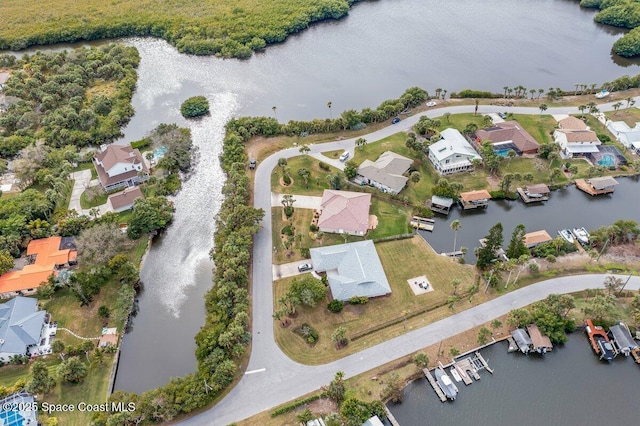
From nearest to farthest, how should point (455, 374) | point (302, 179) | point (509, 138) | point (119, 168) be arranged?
1. point (455, 374)
2. point (119, 168)
3. point (302, 179)
4. point (509, 138)

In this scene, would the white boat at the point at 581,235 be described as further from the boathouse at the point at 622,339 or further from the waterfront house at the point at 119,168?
the waterfront house at the point at 119,168

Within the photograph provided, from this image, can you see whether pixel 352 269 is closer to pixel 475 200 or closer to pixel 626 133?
pixel 475 200

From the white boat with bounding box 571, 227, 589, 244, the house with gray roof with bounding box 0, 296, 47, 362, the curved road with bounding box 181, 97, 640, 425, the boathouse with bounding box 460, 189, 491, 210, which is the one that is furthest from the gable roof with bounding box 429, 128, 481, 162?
the house with gray roof with bounding box 0, 296, 47, 362

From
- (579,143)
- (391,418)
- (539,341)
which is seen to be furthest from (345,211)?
(579,143)

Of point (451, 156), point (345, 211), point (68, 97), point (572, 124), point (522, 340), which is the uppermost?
point (572, 124)

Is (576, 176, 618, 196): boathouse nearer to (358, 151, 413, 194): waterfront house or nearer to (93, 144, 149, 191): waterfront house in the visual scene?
(358, 151, 413, 194): waterfront house

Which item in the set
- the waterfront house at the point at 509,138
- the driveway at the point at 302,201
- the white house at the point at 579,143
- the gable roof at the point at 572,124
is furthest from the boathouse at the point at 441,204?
the gable roof at the point at 572,124
